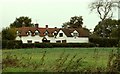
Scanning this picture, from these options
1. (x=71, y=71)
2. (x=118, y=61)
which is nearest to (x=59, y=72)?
(x=71, y=71)

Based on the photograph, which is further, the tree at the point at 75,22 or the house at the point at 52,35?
the tree at the point at 75,22

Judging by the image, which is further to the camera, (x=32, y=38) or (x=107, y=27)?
(x=107, y=27)

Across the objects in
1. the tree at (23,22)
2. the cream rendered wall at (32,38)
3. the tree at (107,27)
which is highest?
the tree at (23,22)

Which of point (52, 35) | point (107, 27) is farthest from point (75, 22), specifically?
point (52, 35)

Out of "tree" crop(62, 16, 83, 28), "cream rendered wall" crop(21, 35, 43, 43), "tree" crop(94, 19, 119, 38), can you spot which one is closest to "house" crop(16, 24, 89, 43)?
"cream rendered wall" crop(21, 35, 43, 43)

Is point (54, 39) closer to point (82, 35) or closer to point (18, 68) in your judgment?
point (82, 35)

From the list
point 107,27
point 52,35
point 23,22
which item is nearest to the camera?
point 52,35

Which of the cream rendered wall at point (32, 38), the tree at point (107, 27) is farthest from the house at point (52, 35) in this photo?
the tree at point (107, 27)

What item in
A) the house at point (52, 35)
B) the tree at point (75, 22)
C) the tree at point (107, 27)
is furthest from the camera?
the tree at point (75, 22)

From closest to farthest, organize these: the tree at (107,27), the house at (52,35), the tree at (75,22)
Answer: the tree at (107,27), the house at (52,35), the tree at (75,22)

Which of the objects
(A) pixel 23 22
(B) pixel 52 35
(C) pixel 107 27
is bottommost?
(B) pixel 52 35

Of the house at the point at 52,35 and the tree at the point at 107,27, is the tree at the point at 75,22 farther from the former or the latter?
the house at the point at 52,35

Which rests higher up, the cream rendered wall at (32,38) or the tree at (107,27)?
the tree at (107,27)

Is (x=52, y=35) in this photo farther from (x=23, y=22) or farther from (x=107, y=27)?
(x=23, y=22)
